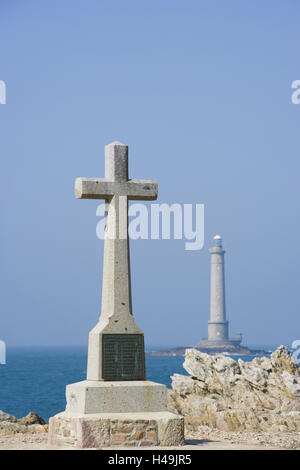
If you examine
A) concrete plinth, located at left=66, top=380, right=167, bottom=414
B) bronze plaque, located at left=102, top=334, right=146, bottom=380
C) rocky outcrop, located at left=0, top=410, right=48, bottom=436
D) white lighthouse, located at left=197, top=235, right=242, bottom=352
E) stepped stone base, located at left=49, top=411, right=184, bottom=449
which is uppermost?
white lighthouse, located at left=197, top=235, right=242, bottom=352

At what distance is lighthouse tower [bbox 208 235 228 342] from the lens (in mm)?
100500

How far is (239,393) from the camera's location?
70.1 ft

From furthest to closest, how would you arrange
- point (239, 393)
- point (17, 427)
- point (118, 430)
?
point (239, 393), point (17, 427), point (118, 430)

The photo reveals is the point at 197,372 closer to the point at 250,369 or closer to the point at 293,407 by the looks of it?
the point at 250,369

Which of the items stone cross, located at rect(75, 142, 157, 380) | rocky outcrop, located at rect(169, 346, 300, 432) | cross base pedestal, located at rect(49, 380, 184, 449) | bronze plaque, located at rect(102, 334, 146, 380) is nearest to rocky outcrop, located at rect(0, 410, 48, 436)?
cross base pedestal, located at rect(49, 380, 184, 449)

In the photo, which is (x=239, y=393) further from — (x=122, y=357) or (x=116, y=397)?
(x=116, y=397)

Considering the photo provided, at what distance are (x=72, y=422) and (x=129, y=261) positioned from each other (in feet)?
9.19

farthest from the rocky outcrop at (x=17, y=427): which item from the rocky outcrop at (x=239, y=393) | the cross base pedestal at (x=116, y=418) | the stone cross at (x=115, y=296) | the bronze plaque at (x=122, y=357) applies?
the rocky outcrop at (x=239, y=393)

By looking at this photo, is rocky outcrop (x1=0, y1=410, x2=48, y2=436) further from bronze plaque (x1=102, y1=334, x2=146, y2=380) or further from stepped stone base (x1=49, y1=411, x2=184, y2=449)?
bronze plaque (x1=102, y1=334, x2=146, y2=380)

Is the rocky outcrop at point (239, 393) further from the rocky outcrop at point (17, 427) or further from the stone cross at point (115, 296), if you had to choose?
the stone cross at point (115, 296)

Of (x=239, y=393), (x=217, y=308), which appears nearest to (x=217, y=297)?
(x=217, y=308)

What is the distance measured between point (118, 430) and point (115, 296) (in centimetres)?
219

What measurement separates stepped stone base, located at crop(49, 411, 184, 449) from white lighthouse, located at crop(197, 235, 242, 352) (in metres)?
87.0
